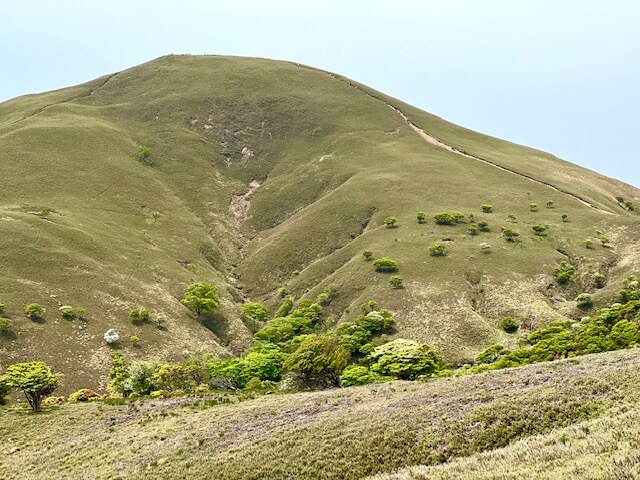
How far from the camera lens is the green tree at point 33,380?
45.0 metres

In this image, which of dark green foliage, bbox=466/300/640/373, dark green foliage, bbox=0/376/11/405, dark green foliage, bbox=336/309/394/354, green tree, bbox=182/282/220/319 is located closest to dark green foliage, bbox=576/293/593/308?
dark green foliage, bbox=466/300/640/373

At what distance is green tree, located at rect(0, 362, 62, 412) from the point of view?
4503 centimetres

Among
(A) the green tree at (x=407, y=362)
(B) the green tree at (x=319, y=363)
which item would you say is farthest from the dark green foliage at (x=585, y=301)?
(B) the green tree at (x=319, y=363)

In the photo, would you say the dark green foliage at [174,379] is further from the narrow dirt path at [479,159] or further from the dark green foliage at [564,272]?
the narrow dirt path at [479,159]

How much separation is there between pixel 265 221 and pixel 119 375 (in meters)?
85.4

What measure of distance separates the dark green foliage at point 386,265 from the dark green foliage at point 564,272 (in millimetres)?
27639

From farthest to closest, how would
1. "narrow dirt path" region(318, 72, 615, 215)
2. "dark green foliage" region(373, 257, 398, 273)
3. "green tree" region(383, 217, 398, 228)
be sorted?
Answer: "narrow dirt path" region(318, 72, 615, 215)
"green tree" region(383, 217, 398, 228)
"dark green foliage" region(373, 257, 398, 273)

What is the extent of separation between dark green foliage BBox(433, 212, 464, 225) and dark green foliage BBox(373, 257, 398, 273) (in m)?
22.7

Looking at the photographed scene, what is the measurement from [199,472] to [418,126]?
173347 mm

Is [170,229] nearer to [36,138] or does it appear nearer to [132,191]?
[132,191]

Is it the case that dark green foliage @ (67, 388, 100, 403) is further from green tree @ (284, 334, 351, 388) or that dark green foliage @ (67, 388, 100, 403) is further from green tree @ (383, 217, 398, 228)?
green tree @ (383, 217, 398, 228)

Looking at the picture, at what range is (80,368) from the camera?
6462 centimetres

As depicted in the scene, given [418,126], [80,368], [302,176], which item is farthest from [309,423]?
[418,126]

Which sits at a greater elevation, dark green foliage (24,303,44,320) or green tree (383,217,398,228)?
green tree (383,217,398,228)
